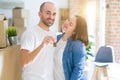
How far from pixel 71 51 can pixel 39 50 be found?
0.44 meters

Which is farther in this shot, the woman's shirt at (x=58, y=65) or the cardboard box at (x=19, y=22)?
the cardboard box at (x=19, y=22)

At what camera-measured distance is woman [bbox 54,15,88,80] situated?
2.09 m

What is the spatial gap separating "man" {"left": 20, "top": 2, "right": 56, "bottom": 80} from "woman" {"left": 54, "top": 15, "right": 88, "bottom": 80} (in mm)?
148

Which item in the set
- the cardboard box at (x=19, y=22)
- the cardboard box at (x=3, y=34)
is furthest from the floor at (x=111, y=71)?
the cardboard box at (x=3, y=34)

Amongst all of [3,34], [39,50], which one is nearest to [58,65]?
[39,50]

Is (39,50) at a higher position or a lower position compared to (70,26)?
lower

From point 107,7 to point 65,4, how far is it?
94 centimetres

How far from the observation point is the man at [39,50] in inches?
70.2

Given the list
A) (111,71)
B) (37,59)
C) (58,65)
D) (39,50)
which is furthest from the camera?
(111,71)

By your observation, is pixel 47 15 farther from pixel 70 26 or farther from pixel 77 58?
pixel 77 58

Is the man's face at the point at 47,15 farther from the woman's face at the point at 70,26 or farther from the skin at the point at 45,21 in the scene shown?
the woman's face at the point at 70,26

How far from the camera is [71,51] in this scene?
2.11 m

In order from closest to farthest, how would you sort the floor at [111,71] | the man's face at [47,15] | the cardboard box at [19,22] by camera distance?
the man's face at [47,15] → the cardboard box at [19,22] → the floor at [111,71]

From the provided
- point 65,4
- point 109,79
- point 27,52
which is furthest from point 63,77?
point 65,4
